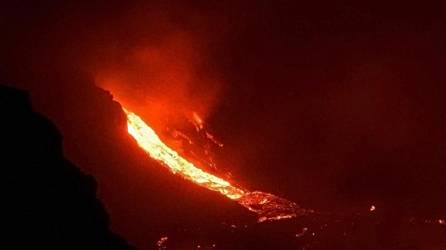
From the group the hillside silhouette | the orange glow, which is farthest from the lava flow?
the hillside silhouette

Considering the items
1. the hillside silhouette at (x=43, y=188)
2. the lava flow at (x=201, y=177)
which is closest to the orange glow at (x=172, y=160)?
the lava flow at (x=201, y=177)

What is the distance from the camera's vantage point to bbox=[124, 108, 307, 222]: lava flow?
1870cm

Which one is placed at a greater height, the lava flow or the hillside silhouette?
the lava flow

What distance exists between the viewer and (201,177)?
63.2ft

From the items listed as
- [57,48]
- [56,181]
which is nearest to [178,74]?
[57,48]

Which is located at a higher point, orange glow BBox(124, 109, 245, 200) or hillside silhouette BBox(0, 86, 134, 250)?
orange glow BBox(124, 109, 245, 200)

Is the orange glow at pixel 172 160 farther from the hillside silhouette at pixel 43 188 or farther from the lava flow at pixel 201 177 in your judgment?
the hillside silhouette at pixel 43 188

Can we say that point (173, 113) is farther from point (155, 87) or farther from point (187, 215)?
point (187, 215)

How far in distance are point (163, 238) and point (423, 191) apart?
12364 mm

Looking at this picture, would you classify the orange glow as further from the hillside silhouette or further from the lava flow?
the hillside silhouette

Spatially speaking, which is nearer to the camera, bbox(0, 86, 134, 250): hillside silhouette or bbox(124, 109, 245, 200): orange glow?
bbox(0, 86, 134, 250): hillside silhouette

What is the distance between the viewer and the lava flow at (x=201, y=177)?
1870cm

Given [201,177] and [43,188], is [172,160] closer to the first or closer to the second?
[201,177]

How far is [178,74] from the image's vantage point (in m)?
28.6
